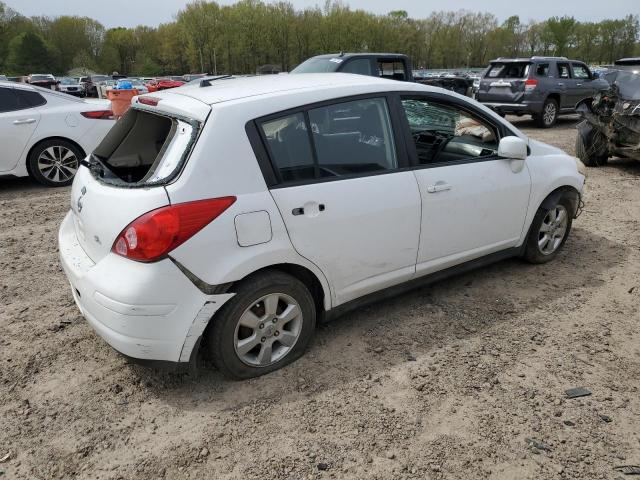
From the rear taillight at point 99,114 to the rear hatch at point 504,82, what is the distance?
9903mm

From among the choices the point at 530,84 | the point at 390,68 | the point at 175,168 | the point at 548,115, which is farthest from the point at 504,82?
the point at 175,168

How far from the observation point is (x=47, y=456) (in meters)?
2.40

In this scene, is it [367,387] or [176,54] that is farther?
[176,54]

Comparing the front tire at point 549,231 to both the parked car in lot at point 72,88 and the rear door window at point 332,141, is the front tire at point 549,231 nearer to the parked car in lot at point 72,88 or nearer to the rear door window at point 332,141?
the rear door window at point 332,141

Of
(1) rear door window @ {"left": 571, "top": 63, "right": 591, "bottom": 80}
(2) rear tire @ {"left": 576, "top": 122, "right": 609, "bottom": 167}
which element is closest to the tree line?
(1) rear door window @ {"left": 571, "top": 63, "right": 591, "bottom": 80}

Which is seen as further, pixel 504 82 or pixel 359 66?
pixel 504 82

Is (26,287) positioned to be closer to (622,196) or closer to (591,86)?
(622,196)

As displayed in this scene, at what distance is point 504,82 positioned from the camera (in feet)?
43.7

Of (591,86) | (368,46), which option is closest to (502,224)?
(591,86)

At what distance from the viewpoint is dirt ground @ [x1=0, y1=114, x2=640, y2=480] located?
7.72ft

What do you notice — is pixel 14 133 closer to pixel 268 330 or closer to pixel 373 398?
pixel 268 330

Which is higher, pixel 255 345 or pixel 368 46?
pixel 368 46

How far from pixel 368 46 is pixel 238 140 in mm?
97115

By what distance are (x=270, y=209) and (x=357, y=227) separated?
0.58 metres
